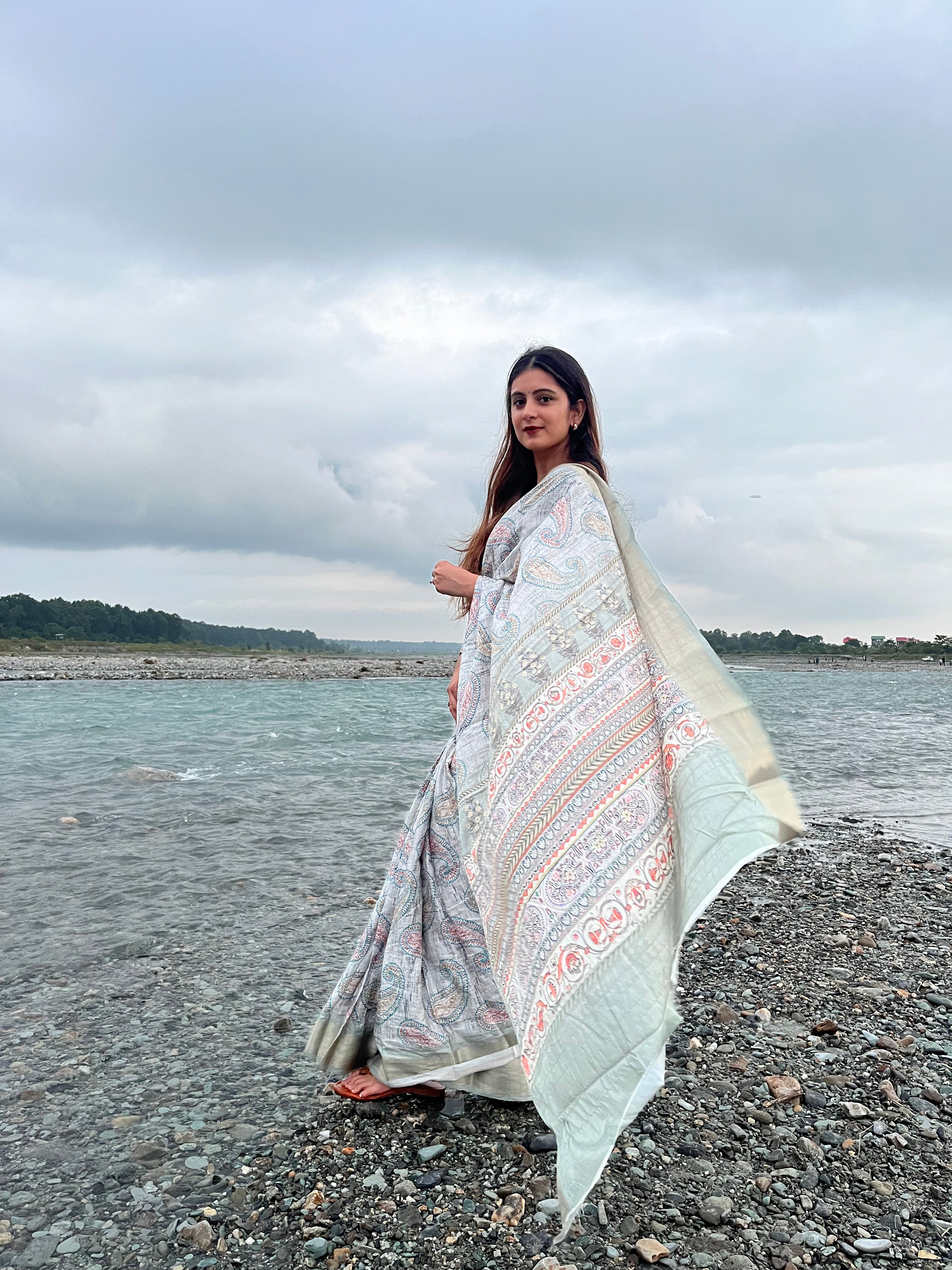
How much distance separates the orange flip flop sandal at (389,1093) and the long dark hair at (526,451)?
1.81 m

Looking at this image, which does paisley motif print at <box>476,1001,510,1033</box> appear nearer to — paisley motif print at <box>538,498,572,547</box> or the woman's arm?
the woman's arm

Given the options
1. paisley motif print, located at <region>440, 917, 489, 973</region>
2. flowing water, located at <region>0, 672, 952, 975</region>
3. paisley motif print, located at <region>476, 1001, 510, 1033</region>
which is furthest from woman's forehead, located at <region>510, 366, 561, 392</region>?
flowing water, located at <region>0, 672, 952, 975</region>

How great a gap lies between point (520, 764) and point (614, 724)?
1.02 ft

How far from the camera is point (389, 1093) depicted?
313cm

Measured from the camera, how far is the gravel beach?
2.48 m

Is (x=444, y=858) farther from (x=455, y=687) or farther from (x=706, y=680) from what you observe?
(x=706, y=680)

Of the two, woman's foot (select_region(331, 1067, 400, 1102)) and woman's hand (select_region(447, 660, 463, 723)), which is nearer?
woman's hand (select_region(447, 660, 463, 723))

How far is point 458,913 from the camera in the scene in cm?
310

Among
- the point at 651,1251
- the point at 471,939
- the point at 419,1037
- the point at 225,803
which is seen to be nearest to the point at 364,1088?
the point at 419,1037

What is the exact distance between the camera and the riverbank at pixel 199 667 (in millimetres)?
48062

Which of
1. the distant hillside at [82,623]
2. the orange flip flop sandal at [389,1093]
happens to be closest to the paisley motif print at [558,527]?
the orange flip flop sandal at [389,1093]

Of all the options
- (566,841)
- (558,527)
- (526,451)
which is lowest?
(566,841)

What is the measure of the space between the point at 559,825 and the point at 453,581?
103 cm

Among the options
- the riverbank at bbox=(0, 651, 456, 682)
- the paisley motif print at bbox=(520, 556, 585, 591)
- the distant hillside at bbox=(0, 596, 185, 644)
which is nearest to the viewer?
the paisley motif print at bbox=(520, 556, 585, 591)
